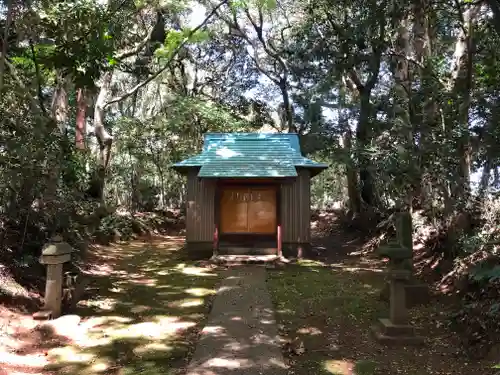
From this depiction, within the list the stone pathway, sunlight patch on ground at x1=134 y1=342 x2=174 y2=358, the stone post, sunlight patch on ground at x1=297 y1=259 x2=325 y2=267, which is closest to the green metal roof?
sunlight patch on ground at x1=297 y1=259 x2=325 y2=267

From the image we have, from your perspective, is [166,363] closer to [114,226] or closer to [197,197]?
[197,197]

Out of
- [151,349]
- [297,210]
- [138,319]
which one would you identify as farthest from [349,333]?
[297,210]

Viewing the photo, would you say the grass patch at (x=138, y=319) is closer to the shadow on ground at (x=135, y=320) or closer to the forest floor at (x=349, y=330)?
the shadow on ground at (x=135, y=320)

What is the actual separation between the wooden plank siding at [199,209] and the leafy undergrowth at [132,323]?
1.90 metres

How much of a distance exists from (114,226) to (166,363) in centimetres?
1202

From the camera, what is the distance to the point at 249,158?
500 inches

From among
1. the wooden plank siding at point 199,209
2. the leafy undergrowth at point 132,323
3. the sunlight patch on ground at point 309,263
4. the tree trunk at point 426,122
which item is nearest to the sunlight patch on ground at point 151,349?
the leafy undergrowth at point 132,323

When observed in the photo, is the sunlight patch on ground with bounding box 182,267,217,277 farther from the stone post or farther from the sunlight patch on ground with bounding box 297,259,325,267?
the stone post

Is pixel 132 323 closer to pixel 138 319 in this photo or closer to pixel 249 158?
pixel 138 319

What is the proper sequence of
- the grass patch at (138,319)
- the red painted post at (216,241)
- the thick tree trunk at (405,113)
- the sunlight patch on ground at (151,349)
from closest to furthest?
the grass patch at (138,319) → the sunlight patch on ground at (151,349) → the thick tree trunk at (405,113) → the red painted post at (216,241)

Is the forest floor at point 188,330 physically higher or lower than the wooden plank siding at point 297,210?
lower

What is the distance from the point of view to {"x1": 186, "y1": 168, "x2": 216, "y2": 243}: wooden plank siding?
41.8 ft

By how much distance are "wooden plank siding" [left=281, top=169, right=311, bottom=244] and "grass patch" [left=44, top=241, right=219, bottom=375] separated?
9.70ft

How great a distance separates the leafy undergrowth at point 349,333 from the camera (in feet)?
15.4
